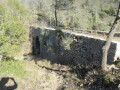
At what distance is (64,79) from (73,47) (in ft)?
7.30

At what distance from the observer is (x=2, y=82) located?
19.3 feet

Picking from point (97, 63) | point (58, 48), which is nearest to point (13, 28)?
point (58, 48)

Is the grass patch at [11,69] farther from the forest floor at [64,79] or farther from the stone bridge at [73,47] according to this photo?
the stone bridge at [73,47]

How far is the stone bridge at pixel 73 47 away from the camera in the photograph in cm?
561

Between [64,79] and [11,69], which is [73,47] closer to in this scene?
[64,79]

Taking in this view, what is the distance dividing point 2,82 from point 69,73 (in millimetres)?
3907

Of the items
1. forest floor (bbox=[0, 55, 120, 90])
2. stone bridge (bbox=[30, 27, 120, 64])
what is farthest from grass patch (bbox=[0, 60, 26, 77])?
stone bridge (bbox=[30, 27, 120, 64])

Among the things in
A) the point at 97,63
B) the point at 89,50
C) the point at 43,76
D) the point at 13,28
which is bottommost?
the point at 43,76

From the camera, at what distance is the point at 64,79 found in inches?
256

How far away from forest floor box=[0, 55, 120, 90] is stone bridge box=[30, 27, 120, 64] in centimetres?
73

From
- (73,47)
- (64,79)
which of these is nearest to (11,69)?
(64,79)

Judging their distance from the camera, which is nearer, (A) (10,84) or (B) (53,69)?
(A) (10,84)

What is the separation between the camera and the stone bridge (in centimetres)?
561

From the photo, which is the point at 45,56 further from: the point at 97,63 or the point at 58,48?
the point at 97,63
